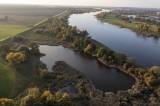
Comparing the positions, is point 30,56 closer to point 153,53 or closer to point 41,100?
point 41,100

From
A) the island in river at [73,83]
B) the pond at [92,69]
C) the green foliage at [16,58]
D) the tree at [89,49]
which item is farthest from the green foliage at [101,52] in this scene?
the green foliage at [16,58]

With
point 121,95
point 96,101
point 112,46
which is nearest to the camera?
point 96,101

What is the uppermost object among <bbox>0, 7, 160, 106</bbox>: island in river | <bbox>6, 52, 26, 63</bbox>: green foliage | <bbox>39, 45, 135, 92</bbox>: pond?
<bbox>6, 52, 26, 63</bbox>: green foliage

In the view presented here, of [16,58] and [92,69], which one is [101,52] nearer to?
[92,69]

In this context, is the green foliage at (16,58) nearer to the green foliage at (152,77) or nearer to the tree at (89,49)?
the tree at (89,49)

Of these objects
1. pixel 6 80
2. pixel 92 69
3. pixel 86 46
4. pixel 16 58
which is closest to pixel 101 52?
pixel 86 46

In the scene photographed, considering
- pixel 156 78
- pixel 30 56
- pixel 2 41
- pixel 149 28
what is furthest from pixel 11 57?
pixel 149 28

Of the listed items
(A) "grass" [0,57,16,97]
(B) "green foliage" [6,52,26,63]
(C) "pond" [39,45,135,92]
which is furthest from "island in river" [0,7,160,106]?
(C) "pond" [39,45,135,92]

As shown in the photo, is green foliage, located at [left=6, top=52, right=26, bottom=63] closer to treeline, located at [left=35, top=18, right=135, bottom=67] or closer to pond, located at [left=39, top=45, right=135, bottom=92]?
pond, located at [left=39, top=45, right=135, bottom=92]
